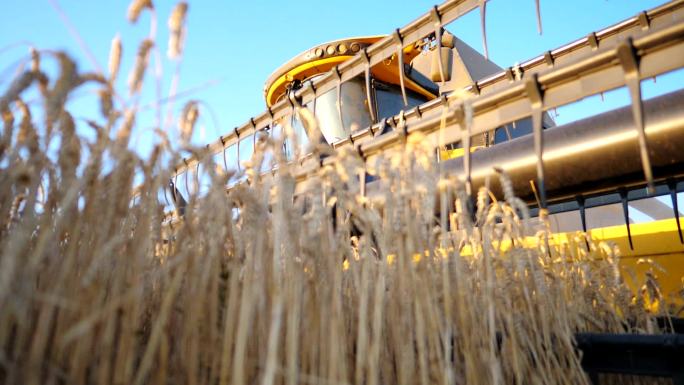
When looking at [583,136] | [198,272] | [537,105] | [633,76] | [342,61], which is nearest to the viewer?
[198,272]

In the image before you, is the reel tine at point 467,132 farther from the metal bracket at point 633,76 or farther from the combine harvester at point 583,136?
the metal bracket at point 633,76

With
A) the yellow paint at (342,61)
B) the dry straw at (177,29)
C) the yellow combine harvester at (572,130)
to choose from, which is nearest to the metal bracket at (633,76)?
the yellow combine harvester at (572,130)

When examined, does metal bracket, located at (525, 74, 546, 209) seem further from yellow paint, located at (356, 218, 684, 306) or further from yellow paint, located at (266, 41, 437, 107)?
yellow paint, located at (266, 41, 437, 107)

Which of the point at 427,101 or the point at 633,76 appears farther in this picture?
the point at 427,101

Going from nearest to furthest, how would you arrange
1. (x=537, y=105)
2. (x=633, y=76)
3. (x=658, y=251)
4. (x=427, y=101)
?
1. (x=633, y=76)
2. (x=537, y=105)
3. (x=658, y=251)
4. (x=427, y=101)

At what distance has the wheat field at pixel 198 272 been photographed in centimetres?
85

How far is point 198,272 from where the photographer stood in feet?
3.41

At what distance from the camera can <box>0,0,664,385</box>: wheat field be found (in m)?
0.85

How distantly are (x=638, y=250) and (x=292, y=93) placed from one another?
8.30 feet

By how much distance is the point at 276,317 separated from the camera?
822 millimetres

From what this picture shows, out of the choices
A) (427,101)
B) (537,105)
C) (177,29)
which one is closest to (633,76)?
(537,105)

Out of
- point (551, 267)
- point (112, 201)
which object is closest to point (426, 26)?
point (551, 267)

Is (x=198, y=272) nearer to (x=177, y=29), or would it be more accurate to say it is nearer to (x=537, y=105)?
(x=177, y=29)

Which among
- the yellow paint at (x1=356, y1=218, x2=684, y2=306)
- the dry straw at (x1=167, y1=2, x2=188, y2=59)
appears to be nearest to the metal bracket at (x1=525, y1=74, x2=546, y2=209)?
the dry straw at (x1=167, y1=2, x2=188, y2=59)
